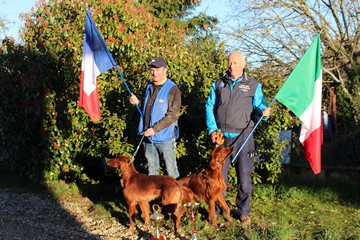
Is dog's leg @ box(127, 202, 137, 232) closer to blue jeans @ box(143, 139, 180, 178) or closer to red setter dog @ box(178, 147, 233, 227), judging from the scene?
blue jeans @ box(143, 139, 180, 178)

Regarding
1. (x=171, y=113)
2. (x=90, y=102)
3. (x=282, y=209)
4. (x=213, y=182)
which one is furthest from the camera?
(x=282, y=209)

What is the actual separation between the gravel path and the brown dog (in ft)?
0.86

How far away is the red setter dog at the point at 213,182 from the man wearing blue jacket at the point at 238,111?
0.76 ft

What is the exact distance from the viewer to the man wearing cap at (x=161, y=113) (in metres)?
6.29

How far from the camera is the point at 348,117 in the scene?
12398 mm

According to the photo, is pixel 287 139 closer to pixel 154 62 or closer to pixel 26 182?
pixel 154 62

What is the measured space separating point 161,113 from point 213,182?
3.69 ft

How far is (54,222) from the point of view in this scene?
23.3 ft

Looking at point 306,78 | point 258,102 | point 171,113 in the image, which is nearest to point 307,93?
point 306,78

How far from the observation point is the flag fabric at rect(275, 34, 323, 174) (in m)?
5.79

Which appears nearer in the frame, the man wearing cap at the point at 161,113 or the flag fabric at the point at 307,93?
the flag fabric at the point at 307,93

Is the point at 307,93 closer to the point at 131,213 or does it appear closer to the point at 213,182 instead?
the point at 213,182

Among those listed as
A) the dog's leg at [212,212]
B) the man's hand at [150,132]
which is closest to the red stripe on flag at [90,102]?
the man's hand at [150,132]

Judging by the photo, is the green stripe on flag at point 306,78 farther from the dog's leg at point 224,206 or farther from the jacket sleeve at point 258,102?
the dog's leg at point 224,206
